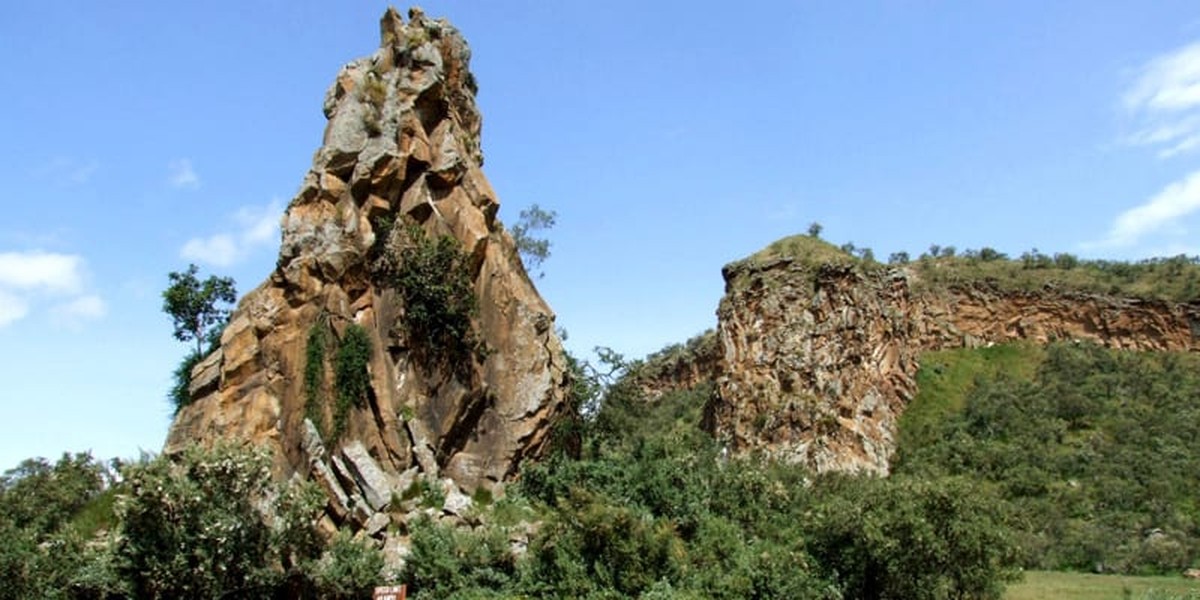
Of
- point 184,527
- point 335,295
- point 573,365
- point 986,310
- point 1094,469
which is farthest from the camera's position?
point 986,310

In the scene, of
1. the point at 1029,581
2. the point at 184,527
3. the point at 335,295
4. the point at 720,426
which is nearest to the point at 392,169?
the point at 335,295

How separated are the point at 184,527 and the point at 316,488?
3.20 m

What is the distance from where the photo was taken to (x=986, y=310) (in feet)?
267

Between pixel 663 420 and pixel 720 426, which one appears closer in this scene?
pixel 720 426

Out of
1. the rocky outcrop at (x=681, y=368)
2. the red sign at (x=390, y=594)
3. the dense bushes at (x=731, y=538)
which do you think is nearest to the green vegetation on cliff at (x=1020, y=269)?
the rocky outcrop at (x=681, y=368)

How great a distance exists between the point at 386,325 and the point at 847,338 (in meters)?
46.4

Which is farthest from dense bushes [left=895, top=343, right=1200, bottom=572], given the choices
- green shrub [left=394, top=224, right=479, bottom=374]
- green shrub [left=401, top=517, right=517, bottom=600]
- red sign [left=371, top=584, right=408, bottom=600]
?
red sign [left=371, top=584, right=408, bottom=600]

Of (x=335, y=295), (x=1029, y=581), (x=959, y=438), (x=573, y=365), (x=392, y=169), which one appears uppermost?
(x=392, y=169)

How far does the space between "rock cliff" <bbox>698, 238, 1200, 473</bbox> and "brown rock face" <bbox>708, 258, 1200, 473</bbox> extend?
0.27 ft

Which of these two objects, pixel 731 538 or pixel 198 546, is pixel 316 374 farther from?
pixel 731 538

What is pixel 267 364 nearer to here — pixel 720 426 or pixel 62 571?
pixel 62 571

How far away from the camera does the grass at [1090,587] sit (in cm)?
3503

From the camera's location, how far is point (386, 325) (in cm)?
2991

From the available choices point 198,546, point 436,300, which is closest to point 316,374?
point 436,300
